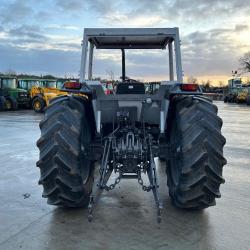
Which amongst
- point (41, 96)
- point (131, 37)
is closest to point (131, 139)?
point (131, 37)

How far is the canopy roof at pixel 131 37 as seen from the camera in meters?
6.00

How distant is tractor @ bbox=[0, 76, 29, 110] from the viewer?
1166 inches

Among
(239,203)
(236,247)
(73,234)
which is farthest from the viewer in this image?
(239,203)

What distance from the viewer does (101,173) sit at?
509cm

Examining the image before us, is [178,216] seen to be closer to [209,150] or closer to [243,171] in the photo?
[209,150]

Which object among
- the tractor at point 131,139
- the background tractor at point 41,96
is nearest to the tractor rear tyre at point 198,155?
the tractor at point 131,139

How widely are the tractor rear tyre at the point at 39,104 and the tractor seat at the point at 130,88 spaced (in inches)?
849

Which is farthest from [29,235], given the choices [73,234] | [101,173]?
[101,173]

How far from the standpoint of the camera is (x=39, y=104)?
27297 millimetres

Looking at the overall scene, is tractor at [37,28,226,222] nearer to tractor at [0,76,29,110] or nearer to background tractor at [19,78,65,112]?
background tractor at [19,78,65,112]

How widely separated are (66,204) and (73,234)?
62 cm

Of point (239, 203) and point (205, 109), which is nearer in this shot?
point (205, 109)

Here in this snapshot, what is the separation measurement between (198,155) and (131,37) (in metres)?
2.25

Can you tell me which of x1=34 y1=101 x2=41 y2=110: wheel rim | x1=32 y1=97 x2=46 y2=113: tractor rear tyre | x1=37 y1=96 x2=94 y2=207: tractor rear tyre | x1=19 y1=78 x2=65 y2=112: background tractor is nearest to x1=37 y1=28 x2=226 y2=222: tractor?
x1=37 y1=96 x2=94 y2=207: tractor rear tyre
